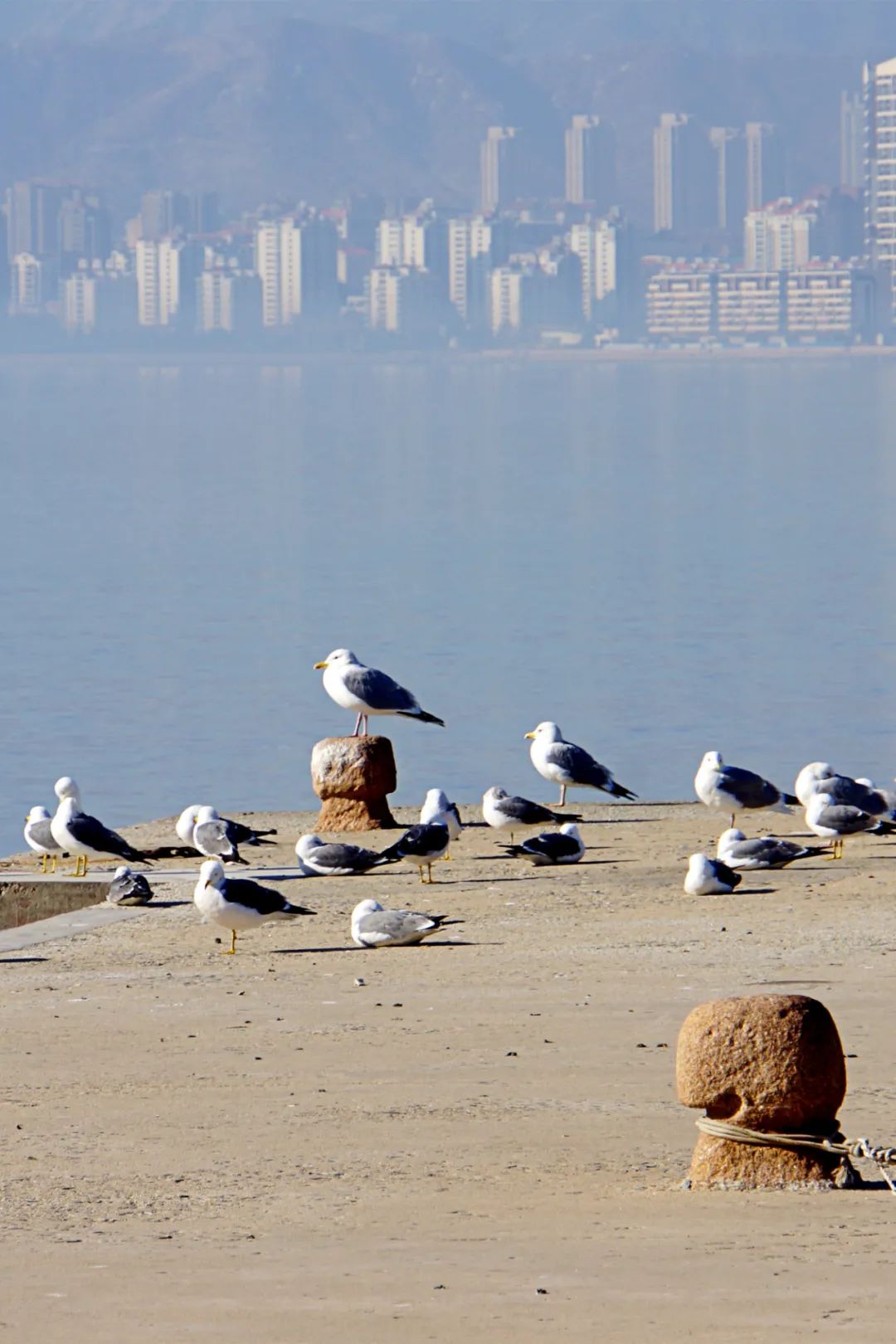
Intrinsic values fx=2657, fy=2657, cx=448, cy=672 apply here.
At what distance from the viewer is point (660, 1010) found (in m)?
10.3

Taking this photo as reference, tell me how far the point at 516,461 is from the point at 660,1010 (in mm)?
91110

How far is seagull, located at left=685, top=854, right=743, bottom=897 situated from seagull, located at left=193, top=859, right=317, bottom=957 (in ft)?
7.21

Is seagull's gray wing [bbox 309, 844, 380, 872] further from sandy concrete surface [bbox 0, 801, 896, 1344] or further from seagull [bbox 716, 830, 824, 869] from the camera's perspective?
seagull [bbox 716, 830, 824, 869]

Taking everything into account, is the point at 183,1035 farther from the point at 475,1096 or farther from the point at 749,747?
the point at 749,747

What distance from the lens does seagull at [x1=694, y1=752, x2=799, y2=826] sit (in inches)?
633

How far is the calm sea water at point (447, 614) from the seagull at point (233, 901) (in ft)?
41.4

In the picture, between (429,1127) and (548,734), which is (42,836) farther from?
(429,1127)

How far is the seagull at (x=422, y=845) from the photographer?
14.0 metres

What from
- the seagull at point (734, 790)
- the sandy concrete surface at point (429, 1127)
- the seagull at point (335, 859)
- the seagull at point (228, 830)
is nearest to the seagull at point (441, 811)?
the seagull at point (335, 859)

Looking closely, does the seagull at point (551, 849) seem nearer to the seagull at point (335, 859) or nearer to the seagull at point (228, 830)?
the seagull at point (335, 859)

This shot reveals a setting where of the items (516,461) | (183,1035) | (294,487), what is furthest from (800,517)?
(183,1035)

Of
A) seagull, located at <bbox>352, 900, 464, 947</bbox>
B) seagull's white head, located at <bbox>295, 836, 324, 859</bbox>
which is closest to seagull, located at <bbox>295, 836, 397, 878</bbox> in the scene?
seagull's white head, located at <bbox>295, 836, 324, 859</bbox>

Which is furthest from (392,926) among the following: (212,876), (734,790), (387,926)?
(734,790)

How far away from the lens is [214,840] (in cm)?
1497
